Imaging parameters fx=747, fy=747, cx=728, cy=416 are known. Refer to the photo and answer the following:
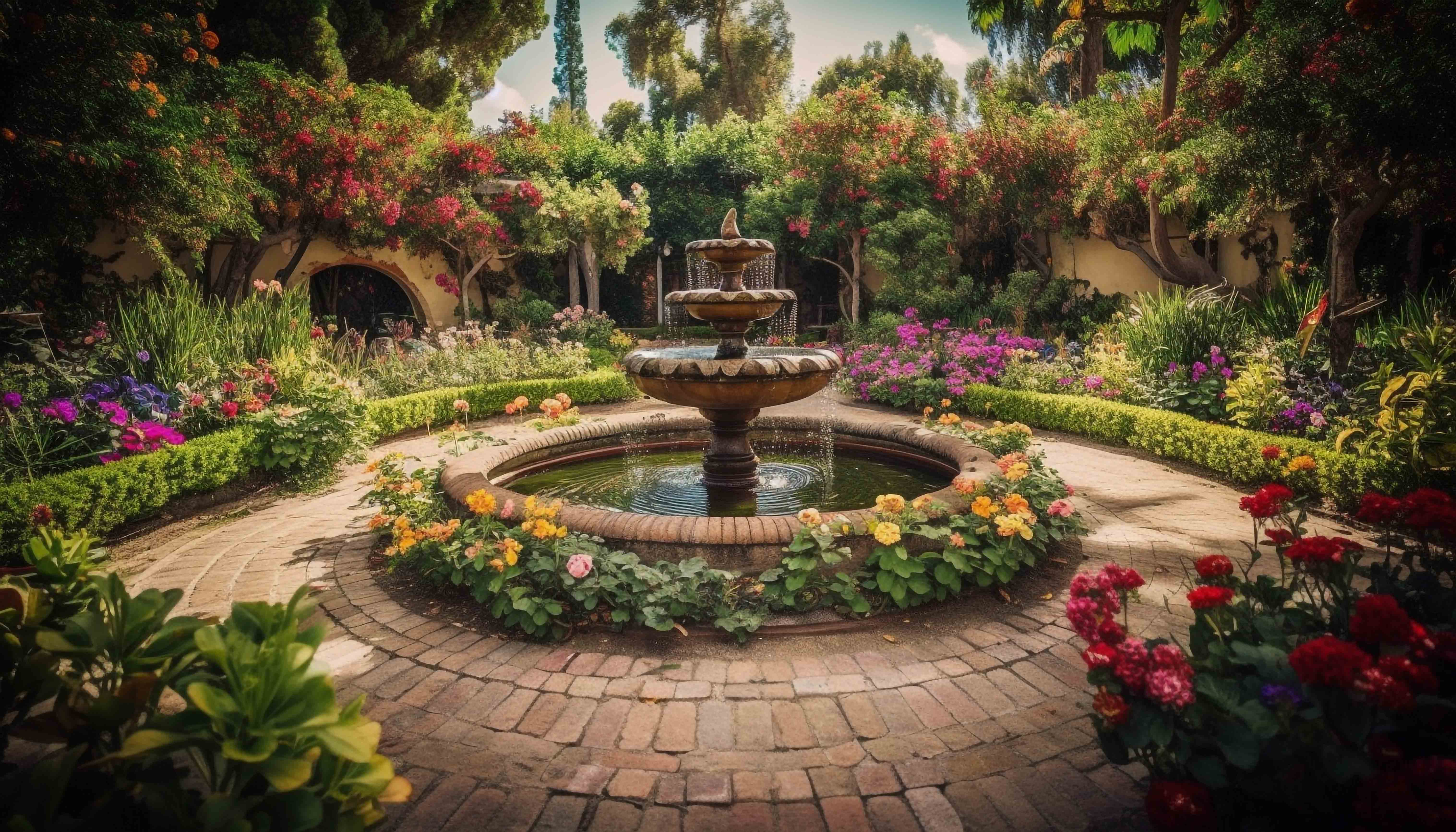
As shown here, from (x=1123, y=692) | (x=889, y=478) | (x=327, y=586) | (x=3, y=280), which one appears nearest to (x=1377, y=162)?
(x=889, y=478)

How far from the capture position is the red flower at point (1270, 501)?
8.60 feet

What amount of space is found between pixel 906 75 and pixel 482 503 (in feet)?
108

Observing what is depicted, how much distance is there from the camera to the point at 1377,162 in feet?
22.0

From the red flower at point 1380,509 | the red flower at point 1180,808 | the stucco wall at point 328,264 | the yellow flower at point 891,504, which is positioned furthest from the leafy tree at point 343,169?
the red flower at point 1380,509

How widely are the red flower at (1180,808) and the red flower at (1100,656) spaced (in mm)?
293

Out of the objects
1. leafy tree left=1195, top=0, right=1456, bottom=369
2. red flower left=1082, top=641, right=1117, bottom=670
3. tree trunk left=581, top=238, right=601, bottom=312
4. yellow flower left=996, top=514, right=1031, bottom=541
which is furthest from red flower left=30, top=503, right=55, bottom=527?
tree trunk left=581, top=238, right=601, bottom=312

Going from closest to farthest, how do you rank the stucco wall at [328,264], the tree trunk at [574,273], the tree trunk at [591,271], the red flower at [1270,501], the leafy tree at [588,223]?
the red flower at [1270,501] → the stucco wall at [328,264] → the leafy tree at [588,223] → the tree trunk at [591,271] → the tree trunk at [574,273]

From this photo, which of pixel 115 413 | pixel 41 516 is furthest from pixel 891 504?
pixel 115 413

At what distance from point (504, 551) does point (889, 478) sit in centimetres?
340

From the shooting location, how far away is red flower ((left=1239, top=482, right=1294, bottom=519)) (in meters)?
2.62

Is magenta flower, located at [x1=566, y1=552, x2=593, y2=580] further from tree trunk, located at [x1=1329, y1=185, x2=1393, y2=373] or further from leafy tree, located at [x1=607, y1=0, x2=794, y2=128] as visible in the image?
leafy tree, located at [x1=607, y1=0, x2=794, y2=128]

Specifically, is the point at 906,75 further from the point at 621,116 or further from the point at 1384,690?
the point at 1384,690

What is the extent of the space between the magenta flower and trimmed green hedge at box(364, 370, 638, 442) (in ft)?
16.4

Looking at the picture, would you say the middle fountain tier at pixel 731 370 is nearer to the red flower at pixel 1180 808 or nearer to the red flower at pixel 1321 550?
the red flower at pixel 1321 550
